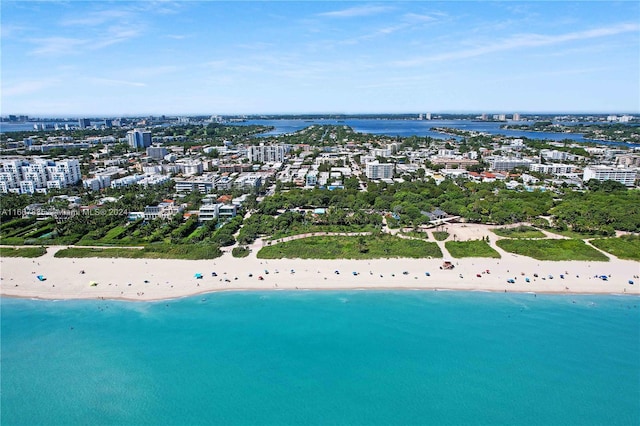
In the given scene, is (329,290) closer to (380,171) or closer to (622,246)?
(622,246)

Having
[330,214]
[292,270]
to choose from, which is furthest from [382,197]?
[292,270]

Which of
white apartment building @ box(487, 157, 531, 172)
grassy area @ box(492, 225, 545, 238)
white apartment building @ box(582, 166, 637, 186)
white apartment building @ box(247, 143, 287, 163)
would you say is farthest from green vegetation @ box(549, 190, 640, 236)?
white apartment building @ box(247, 143, 287, 163)

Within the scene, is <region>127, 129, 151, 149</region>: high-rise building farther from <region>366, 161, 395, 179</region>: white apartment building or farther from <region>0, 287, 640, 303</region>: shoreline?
<region>0, 287, 640, 303</region>: shoreline

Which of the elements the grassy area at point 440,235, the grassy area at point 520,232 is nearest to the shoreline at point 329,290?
the grassy area at point 440,235

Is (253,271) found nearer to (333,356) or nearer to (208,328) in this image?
(208,328)

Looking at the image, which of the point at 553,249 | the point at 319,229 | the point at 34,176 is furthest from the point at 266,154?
the point at 553,249

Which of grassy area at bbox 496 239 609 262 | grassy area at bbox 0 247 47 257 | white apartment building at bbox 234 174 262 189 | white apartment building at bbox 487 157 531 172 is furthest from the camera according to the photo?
white apartment building at bbox 487 157 531 172
